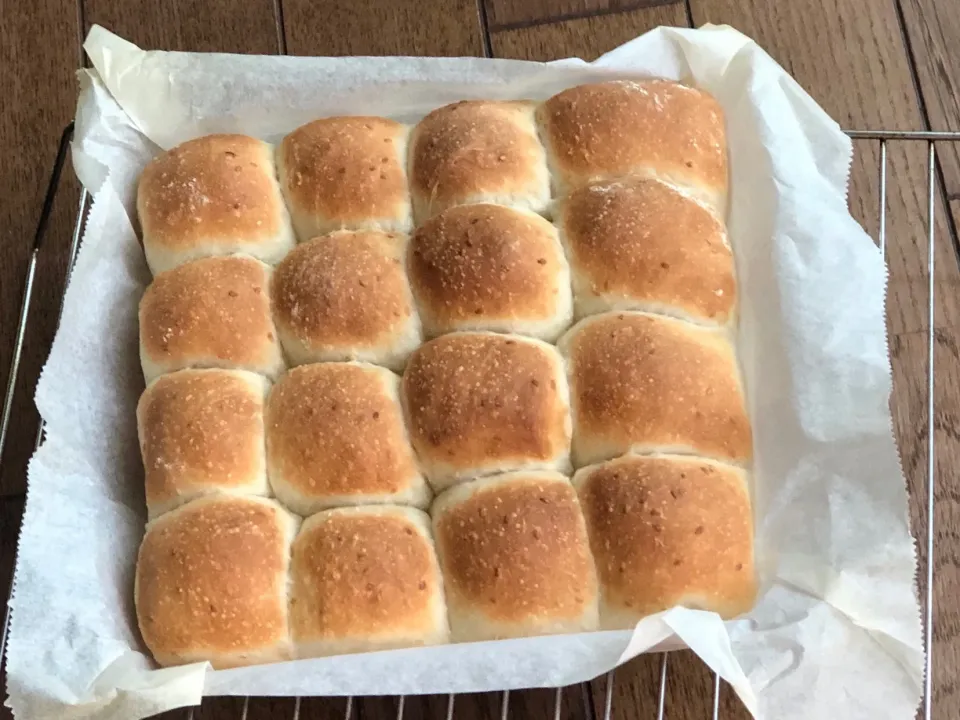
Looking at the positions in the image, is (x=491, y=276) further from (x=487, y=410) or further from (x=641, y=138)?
(x=641, y=138)

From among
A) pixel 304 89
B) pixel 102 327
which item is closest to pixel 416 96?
pixel 304 89

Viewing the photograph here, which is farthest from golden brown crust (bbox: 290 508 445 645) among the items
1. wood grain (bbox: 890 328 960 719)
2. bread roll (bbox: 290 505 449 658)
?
wood grain (bbox: 890 328 960 719)

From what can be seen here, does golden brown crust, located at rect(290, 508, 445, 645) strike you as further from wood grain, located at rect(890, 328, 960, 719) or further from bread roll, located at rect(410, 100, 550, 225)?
wood grain, located at rect(890, 328, 960, 719)

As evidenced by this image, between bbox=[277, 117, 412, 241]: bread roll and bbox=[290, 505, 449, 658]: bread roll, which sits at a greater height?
bbox=[277, 117, 412, 241]: bread roll

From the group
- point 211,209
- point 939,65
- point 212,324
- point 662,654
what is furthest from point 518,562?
point 939,65

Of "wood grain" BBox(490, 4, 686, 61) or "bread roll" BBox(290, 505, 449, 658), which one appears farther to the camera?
"wood grain" BBox(490, 4, 686, 61)
